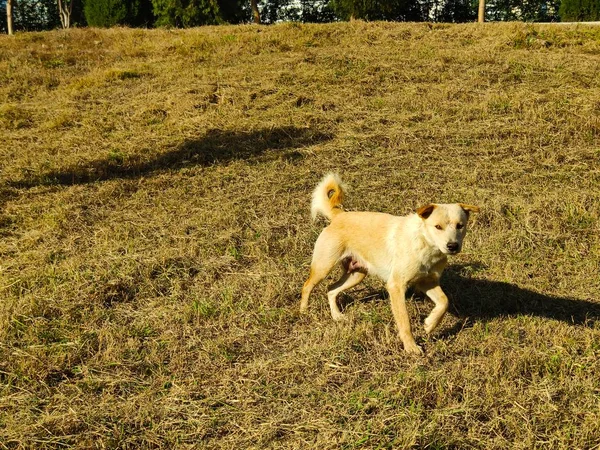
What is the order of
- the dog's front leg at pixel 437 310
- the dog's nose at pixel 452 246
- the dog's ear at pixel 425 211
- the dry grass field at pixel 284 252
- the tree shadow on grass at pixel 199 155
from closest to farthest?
the dry grass field at pixel 284 252 → the dog's nose at pixel 452 246 → the dog's ear at pixel 425 211 → the dog's front leg at pixel 437 310 → the tree shadow on grass at pixel 199 155

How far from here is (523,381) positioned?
12.3ft

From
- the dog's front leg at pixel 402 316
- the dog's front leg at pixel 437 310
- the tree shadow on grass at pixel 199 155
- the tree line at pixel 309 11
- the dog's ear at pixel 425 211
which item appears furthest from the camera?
the tree line at pixel 309 11

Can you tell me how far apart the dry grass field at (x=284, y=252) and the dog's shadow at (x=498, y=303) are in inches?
1.0

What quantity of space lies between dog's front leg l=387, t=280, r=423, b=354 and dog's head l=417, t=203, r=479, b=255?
1.49ft

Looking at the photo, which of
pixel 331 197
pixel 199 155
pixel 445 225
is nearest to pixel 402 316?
pixel 445 225

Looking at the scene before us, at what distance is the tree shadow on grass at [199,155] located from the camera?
28.1ft

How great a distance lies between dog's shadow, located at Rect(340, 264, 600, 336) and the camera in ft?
15.4

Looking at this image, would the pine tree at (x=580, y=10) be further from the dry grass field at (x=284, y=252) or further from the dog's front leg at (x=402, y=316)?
the dog's front leg at (x=402, y=316)

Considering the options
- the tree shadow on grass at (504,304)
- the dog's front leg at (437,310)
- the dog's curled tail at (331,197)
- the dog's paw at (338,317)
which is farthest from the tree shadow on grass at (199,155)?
the dog's front leg at (437,310)

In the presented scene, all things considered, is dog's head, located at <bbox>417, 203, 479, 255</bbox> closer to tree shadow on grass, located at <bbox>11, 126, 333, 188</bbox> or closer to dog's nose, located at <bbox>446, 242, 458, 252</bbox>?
dog's nose, located at <bbox>446, 242, 458, 252</bbox>

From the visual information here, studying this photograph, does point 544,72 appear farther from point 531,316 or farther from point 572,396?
point 572,396

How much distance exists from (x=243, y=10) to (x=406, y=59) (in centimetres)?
1513

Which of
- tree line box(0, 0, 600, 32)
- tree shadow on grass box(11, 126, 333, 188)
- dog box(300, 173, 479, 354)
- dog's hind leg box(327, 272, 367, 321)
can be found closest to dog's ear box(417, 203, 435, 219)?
dog box(300, 173, 479, 354)

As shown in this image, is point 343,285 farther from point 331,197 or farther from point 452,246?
point 452,246
